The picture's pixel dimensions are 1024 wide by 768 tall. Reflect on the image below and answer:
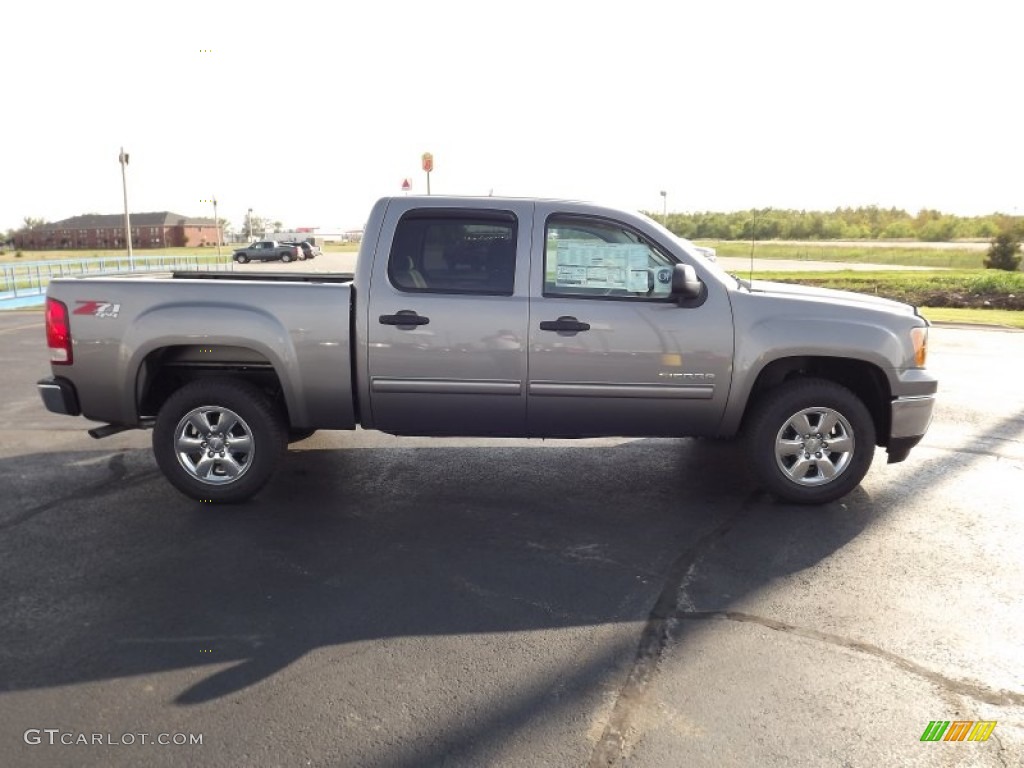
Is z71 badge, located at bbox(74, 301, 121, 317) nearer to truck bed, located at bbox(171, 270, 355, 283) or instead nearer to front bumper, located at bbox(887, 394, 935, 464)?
truck bed, located at bbox(171, 270, 355, 283)

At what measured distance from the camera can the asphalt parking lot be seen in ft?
8.86

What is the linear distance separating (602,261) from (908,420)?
223 cm

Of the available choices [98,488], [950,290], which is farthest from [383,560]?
[950,290]

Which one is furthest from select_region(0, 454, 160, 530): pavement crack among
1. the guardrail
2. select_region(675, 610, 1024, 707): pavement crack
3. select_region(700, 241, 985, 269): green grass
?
select_region(700, 241, 985, 269): green grass

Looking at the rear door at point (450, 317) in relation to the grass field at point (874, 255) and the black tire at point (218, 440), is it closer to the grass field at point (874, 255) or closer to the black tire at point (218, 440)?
the black tire at point (218, 440)

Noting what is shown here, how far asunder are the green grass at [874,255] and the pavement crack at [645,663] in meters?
36.3

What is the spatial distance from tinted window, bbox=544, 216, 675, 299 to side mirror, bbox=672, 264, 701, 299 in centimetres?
21

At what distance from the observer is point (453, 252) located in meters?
4.86

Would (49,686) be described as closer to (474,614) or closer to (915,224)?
(474,614)

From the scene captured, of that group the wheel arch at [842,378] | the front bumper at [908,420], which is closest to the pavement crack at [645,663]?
the wheel arch at [842,378]

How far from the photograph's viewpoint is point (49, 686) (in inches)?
117

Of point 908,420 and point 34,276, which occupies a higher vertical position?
point 34,276

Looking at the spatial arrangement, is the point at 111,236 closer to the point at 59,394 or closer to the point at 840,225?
the point at 840,225

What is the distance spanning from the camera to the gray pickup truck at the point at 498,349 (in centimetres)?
470
